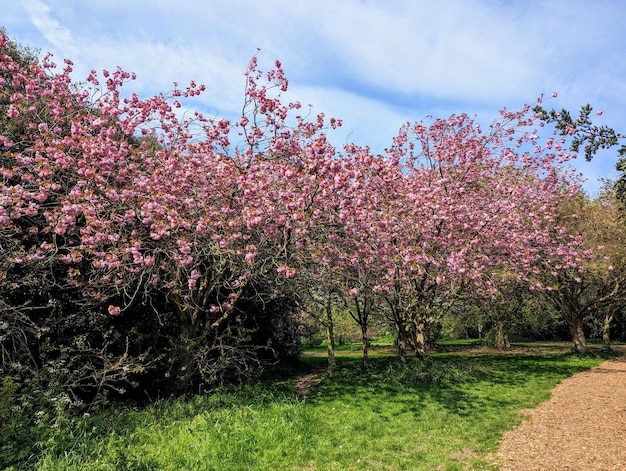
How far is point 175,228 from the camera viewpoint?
27.7 feet

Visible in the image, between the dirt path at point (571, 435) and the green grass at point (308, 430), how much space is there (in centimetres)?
37

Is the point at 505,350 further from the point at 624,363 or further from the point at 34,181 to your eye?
the point at 34,181

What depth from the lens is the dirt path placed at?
6645 mm

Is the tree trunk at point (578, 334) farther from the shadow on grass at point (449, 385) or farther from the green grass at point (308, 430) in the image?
the green grass at point (308, 430)

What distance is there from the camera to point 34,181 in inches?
331

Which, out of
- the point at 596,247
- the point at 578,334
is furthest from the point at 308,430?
the point at 578,334

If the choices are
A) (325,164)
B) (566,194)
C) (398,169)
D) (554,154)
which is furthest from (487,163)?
(325,164)

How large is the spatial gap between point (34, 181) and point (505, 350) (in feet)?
96.1

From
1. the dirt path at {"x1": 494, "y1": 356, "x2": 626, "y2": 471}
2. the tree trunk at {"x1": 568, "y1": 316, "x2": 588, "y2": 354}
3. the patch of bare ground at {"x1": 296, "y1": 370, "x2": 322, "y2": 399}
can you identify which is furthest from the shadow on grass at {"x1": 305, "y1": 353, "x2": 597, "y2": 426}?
the tree trunk at {"x1": 568, "y1": 316, "x2": 588, "y2": 354}

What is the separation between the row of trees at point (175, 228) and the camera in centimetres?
808

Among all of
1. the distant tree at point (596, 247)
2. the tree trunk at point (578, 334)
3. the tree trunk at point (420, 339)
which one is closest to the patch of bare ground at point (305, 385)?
the tree trunk at point (420, 339)

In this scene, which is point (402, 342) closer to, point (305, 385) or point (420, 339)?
point (420, 339)

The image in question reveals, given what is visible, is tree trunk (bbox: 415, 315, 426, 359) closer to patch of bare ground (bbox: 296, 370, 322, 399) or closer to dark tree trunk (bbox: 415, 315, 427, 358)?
dark tree trunk (bbox: 415, 315, 427, 358)

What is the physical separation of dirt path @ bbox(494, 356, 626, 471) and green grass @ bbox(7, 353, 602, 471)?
1.22 ft
